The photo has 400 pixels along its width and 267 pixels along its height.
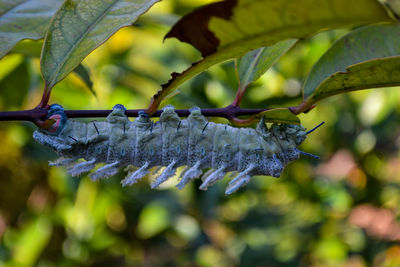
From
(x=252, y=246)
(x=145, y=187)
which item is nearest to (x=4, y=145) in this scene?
(x=145, y=187)

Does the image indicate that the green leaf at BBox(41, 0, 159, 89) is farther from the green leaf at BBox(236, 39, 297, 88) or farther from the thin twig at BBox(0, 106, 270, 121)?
the green leaf at BBox(236, 39, 297, 88)

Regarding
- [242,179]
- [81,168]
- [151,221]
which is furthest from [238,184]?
[151,221]

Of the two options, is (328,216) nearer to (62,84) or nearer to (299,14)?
(62,84)

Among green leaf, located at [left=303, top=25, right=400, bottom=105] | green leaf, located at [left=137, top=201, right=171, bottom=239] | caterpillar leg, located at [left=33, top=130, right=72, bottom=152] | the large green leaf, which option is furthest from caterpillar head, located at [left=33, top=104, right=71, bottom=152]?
green leaf, located at [left=137, top=201, right=171, bottom=239]

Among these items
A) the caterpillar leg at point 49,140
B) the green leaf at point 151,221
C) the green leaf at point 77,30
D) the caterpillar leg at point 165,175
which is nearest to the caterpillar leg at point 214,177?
the caterpillar leg at point 165,175

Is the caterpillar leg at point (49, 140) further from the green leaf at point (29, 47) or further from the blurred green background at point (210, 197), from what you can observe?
the blurred green background at point (210, 197)

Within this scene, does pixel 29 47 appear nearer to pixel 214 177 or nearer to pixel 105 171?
pixel 105 171
